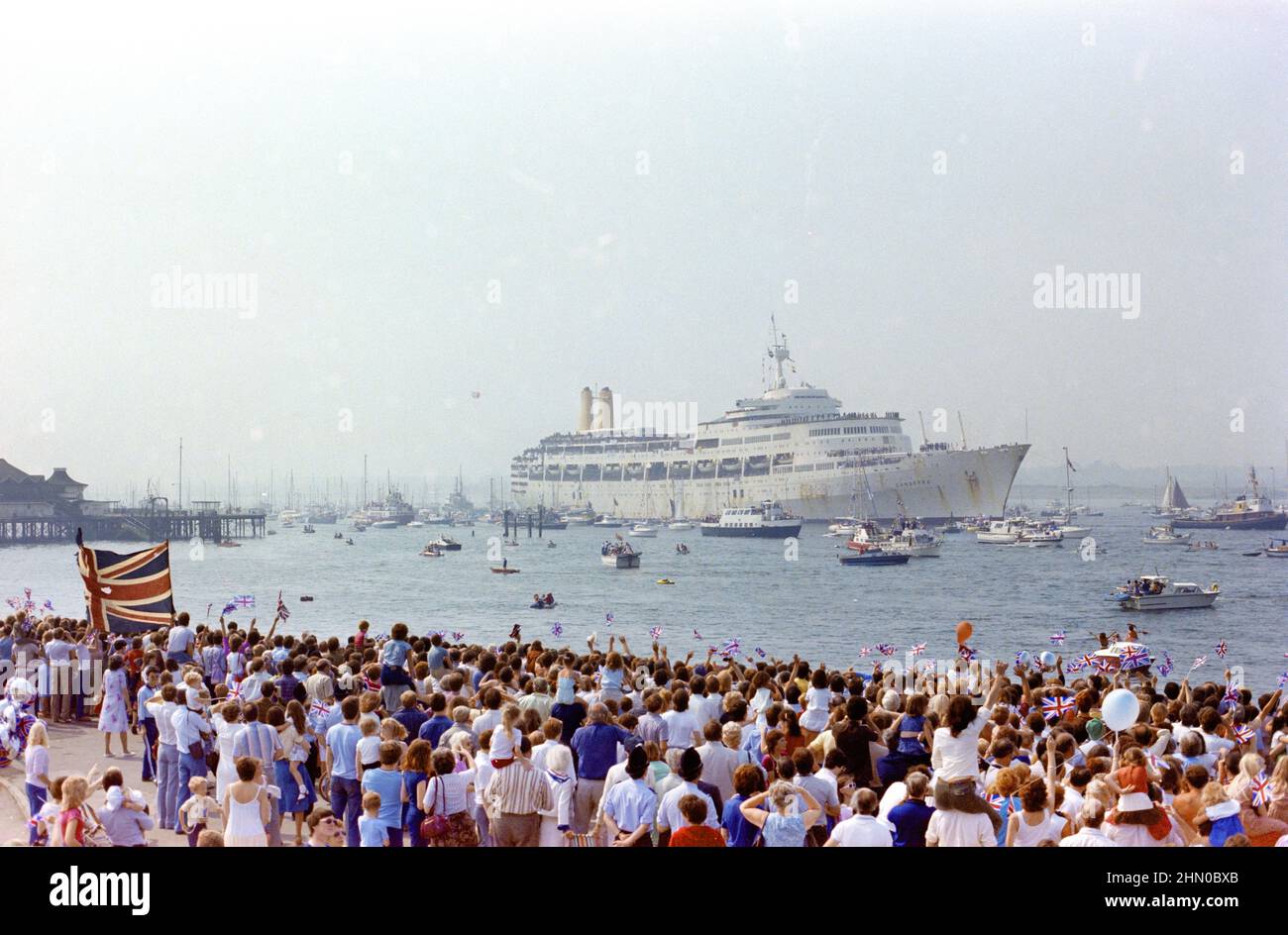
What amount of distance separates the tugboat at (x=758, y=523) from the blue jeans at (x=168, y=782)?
3601 inches

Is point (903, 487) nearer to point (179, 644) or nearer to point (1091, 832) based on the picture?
point (179, 644)

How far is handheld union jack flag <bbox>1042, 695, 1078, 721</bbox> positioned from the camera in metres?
7.65

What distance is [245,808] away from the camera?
5.68m

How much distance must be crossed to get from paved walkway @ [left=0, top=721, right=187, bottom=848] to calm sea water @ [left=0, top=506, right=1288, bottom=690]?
18.2 meters

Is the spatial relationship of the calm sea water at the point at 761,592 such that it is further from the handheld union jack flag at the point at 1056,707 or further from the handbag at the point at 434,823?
the handbag at the point at 434,823

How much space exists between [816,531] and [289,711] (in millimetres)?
101052

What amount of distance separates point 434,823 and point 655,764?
119cm

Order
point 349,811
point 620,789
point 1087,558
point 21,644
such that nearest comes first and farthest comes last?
point 620,789 → point 349,811 → point 21,644 → point 1087,558

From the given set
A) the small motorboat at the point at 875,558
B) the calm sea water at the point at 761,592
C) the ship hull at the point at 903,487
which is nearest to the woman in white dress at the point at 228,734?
the calm sea water at the point at 761,592

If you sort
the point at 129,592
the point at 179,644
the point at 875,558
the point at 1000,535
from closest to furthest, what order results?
the point at 179,644
the point at 129,592
the point at 875,558
the point at 1000,535

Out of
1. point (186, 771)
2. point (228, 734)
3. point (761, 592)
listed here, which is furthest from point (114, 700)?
point (761, 592)
